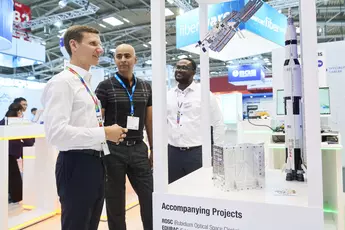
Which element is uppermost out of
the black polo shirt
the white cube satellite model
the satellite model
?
the satellite model

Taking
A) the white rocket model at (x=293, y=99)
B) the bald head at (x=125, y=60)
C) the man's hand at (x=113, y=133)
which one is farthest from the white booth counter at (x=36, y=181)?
the white rocket model at (x=293, y=99)

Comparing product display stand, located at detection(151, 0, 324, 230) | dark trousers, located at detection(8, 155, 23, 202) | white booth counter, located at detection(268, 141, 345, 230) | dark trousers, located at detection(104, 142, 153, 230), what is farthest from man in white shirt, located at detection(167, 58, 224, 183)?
dark trousers, located at detection(8, 155, 23, 202)

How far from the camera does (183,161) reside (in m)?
2.75

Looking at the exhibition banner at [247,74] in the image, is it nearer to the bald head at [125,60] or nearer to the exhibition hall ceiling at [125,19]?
the exhibition hall ceiling at [125,19]

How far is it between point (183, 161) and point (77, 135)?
139 centimetres

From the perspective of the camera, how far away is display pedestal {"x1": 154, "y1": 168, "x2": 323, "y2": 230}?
94 cm

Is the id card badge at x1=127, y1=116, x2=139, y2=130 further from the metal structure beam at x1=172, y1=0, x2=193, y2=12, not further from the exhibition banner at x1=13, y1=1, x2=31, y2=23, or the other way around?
the exhibition banner at x1=13, y1=1, x2=31, y2=23

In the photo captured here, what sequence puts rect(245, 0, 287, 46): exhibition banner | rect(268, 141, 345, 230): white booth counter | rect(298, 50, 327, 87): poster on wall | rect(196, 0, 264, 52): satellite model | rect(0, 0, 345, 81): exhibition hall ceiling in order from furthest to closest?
1. rect(0, 0, 345, 81): exhibition hall ceiling
2. rect(245, 0, 287, 46): exhibition banner
3. rect(298, 50, 327, 87): poster on wall
4. rect(268, 141, 345, 230): white booth counter
5. rect(196, 0, 264, 52): satellite model

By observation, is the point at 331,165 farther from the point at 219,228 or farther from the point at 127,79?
the point at 219,228

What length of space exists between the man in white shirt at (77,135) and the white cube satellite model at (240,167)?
0.70 metres

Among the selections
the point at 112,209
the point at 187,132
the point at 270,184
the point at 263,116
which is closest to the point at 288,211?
the point at 270,184

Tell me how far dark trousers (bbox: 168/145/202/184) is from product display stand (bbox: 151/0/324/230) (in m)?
1.45

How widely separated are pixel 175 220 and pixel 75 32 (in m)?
1.21

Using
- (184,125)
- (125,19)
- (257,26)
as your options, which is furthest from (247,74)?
(184,125)
